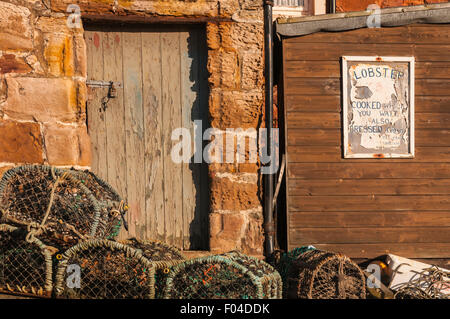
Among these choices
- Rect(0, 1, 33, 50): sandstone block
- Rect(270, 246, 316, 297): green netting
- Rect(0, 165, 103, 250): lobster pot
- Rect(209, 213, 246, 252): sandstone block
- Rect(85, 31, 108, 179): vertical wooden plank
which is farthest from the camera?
Rect(85, 31, 108, 179): vertical wooden plank

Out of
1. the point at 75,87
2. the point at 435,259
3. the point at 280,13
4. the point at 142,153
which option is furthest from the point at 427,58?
the point at 75,87

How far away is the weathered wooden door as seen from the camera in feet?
15.8

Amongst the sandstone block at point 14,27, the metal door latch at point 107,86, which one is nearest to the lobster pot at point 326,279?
the metal door latch at point 107,86

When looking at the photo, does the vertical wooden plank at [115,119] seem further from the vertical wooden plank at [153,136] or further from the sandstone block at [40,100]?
the sandstone block at [40,100]

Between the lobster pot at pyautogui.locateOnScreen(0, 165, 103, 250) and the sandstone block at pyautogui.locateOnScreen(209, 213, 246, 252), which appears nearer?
the lobster pot at pyautogui.locateOnScreen(0, 165, 103, 250)

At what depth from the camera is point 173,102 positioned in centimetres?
487

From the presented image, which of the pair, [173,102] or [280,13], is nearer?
[173,102]

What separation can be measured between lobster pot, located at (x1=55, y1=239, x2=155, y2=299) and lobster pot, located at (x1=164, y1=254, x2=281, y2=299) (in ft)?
0.61

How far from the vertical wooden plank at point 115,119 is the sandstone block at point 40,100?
0.40m

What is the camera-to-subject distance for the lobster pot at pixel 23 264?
3.50 meters

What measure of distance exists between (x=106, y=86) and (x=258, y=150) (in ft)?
5.42

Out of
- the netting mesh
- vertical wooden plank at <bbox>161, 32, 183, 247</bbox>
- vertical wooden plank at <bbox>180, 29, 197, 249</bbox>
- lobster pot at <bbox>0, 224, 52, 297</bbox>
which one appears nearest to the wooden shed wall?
the netting mesh

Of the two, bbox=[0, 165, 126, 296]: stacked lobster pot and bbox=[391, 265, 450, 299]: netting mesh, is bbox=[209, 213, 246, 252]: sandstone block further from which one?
bbox=[391, 265, 450, 299]: netting mesh
